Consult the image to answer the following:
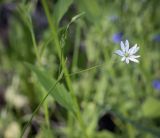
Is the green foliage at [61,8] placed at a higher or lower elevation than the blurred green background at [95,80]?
lower

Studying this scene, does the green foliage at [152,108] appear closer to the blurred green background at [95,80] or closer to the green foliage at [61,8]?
the blurred green background at [95,80]

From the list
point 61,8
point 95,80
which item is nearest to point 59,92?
point 61,8

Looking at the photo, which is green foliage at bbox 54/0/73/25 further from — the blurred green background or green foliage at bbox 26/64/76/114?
the blurred green background

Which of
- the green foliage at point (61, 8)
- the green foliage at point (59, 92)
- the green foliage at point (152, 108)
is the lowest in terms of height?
the green foliage at point (59, 92)

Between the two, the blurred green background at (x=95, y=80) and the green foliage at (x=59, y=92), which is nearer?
the green foliage at (x=59, y=92)

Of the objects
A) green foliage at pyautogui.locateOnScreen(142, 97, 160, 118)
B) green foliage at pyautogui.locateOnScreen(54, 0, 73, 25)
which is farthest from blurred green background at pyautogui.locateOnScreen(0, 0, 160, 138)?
green foliage at pyautogui.locateOnScreen(54, 0, 73, 25)

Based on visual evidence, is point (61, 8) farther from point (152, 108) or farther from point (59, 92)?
point (152, 108)

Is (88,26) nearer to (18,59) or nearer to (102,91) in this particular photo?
(18,59)

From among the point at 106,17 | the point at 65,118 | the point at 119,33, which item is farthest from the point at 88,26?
the point at 65,118

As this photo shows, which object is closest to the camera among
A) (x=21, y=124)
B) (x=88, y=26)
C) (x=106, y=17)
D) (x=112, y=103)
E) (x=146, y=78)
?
(x=146, y=78)

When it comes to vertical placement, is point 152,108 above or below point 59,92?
above

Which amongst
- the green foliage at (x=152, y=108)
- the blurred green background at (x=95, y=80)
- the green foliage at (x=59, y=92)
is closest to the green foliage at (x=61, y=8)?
the green foliage at (x=59, y=92)
